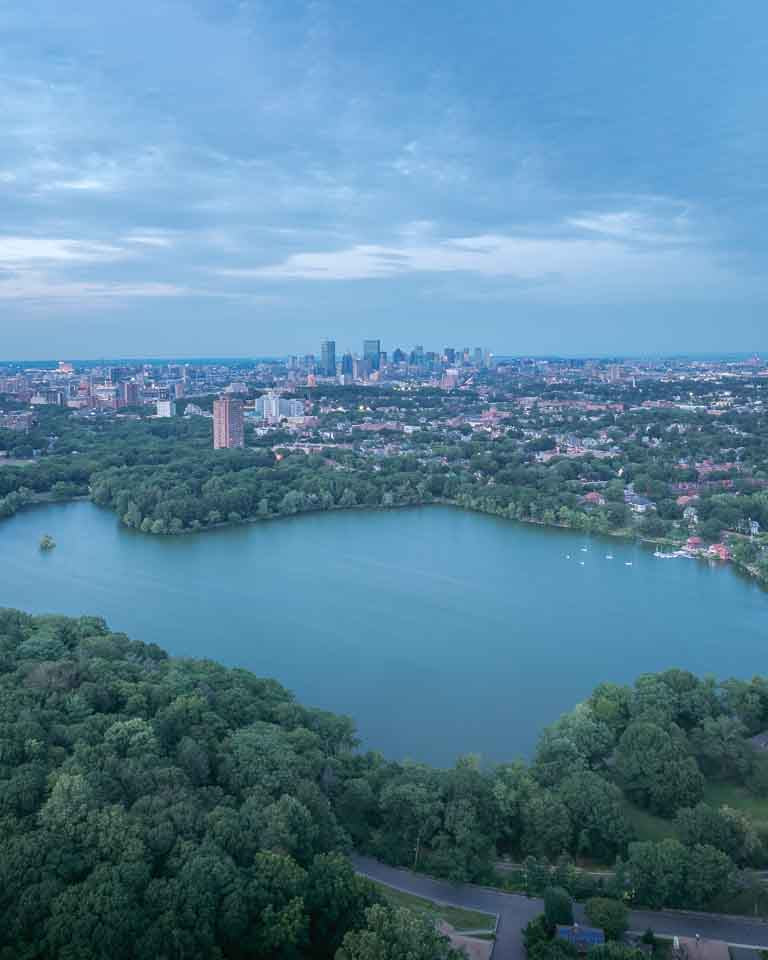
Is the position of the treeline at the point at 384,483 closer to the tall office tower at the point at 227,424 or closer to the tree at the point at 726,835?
the tall office tower at the point at 227,424

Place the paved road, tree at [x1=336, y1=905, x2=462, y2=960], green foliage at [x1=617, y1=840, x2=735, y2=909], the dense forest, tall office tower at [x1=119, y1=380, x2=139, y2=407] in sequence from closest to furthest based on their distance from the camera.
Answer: tree at [x1=336, y1=905, x2=462, y2=960] → the dense forest → the paved road → green foliage at [x1=617, y1=840, x2=735, y2=909] → tall office tower at [x1=119, y1=380, x2=139, y2=407]

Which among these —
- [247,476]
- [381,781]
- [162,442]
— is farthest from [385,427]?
[381,781]

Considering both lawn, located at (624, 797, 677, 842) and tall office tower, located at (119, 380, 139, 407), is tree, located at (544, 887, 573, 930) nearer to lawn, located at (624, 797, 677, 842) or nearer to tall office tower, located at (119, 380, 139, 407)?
lawn, located at (624, 797, 677, 842)

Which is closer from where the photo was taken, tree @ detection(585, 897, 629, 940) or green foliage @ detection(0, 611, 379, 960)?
green foliage @ detection(0, 611, 379, 960)

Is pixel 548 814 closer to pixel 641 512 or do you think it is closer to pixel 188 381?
pixel 641 512

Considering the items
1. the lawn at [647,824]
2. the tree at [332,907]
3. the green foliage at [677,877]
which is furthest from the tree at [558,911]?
the lawn at [647,824]

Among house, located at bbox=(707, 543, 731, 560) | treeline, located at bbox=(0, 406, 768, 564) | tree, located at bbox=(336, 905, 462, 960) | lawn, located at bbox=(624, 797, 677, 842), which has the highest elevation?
treeline, located at bbox=(0, 406, 768, 564)

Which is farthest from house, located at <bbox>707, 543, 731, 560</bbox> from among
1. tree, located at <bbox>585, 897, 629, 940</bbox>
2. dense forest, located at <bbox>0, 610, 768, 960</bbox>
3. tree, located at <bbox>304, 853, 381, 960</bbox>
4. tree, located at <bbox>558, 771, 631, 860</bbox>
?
tree, located at <bbox>304, 853, 381, 960</bbox>
